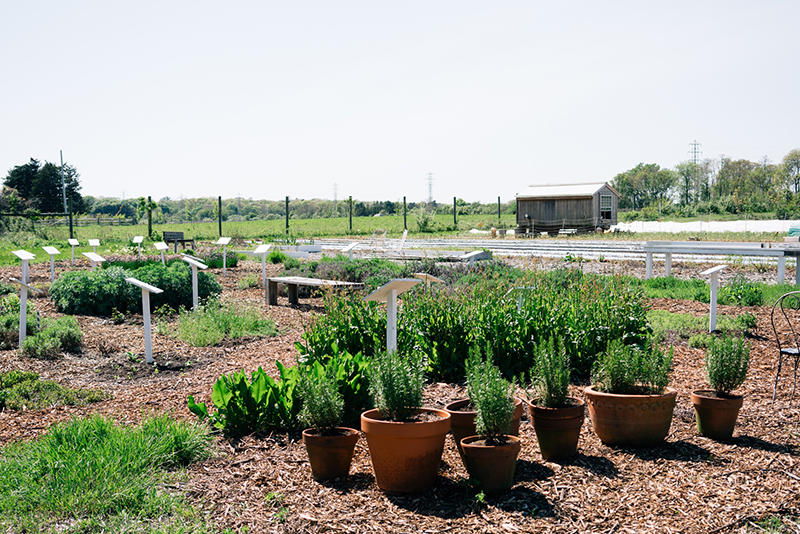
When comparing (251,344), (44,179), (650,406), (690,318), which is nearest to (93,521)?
(650,406)

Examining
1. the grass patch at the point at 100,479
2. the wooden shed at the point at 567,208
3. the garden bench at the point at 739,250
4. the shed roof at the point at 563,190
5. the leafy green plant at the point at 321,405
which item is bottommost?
the grass patch at the point at 100,479

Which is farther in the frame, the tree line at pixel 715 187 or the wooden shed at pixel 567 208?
the tree line at pixel 715 187

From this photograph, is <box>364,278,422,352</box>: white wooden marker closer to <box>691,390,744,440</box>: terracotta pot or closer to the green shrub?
<box>691,390,744,440</box>: terracotta pot

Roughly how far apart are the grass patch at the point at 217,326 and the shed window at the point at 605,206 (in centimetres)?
2868

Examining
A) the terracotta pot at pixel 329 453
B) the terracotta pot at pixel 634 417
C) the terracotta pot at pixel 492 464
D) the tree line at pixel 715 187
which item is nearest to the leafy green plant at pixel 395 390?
the terracotta pot at pixel 329 453

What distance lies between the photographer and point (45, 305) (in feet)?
33.1

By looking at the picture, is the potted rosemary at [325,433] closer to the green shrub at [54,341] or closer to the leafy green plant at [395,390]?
the leafy green plant at [395,390]

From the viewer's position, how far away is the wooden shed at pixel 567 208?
33406 millimetres

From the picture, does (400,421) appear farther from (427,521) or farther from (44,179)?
(44,179)

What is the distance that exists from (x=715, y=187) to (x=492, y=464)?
71.1m

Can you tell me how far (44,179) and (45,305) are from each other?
4839 centimetres

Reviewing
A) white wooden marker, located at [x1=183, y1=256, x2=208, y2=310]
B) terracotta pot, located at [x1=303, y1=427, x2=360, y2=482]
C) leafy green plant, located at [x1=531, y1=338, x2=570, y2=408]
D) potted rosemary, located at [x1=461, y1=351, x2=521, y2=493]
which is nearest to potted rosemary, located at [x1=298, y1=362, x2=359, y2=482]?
terracotta pot, located at [x1=303, y1=427, x2=360, y2=482]

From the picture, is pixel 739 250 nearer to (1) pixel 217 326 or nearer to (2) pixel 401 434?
(1) pixel 217 326

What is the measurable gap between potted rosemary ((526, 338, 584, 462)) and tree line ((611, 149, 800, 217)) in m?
44.8
